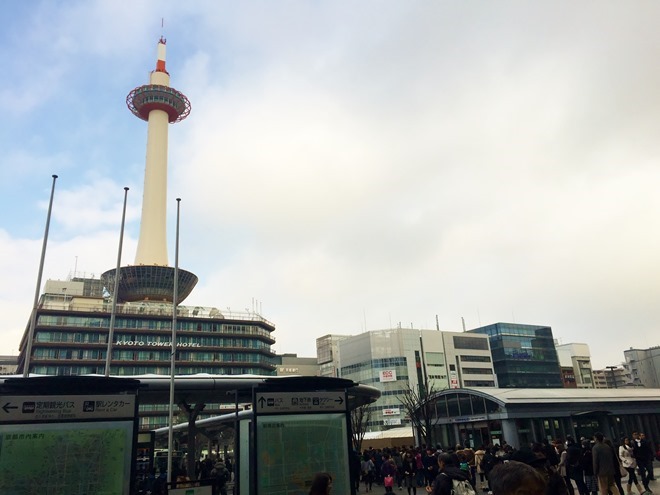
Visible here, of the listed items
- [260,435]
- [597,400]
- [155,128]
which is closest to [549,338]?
[597,400]

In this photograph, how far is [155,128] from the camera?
104 metres

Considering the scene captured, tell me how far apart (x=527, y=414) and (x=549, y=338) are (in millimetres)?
94625

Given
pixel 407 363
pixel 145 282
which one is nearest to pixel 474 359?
pixel 407 363

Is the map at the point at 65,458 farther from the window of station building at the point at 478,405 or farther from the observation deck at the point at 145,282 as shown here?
the observation deck at the point at 145,282

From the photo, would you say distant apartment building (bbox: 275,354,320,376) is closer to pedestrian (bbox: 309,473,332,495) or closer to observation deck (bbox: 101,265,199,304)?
observation deck (bbox: 101,265,199,304)

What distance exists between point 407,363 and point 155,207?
189 ft

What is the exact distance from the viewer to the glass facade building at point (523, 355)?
4402 inches

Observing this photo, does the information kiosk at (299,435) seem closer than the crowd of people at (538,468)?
No

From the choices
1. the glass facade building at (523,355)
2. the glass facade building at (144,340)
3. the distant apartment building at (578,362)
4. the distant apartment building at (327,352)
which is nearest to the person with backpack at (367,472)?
the glass facade building at (144,340)

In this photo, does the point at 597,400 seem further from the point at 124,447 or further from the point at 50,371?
the point at 50,371

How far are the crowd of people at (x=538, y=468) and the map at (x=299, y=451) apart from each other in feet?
2.56

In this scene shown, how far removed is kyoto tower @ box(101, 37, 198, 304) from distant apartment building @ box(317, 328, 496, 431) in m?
35.9

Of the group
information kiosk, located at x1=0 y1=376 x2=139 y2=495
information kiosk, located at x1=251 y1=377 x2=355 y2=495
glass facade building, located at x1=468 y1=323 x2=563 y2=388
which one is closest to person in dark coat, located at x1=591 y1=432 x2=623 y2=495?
information kiosk, located at x1=251 y1=377 x2=355 y2=495

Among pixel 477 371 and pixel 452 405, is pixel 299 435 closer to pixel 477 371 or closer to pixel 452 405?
pixel 452 405
